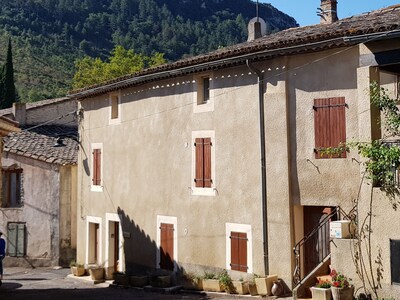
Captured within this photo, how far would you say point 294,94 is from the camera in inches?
590

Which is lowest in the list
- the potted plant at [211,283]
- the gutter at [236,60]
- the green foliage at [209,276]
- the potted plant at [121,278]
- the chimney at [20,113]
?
the potted plant at [121,278]

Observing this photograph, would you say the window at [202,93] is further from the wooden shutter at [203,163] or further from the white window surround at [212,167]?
the wooden shutter at [203,163]

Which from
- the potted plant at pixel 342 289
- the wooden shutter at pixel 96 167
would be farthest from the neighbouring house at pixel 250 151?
the wooden shutter at pixel 96 167

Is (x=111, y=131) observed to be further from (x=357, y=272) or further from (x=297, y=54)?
(x=357, y=272)

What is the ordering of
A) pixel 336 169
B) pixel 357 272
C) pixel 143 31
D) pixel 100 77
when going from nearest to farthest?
pixel 357 272
pixel 336 169
pixel 100 77
pixel 143 31

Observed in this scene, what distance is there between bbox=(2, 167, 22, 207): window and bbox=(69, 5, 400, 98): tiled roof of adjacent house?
10.2 metres

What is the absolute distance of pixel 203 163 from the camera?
17.4 metres

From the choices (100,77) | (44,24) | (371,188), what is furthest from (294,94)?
(44,24)

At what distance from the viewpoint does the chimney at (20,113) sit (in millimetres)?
30016

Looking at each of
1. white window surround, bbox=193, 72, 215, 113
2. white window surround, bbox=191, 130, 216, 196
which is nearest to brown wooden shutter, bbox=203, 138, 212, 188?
white window surround, bbox=191, 130, 216, 196

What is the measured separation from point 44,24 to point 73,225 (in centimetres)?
9214

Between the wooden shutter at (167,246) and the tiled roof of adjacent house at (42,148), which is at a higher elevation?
the tiled roof of adjacent house at (42,148)

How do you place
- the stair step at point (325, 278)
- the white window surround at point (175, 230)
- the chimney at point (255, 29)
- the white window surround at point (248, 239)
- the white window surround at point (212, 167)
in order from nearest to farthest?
the stair step at point (325, 278) → the white window surround at point (248, 239) → the white window surround at point (212, 167) → the white window surround at point (175, 230) → the chimney at point (255, 29)

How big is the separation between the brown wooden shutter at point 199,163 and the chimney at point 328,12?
5.56 m
